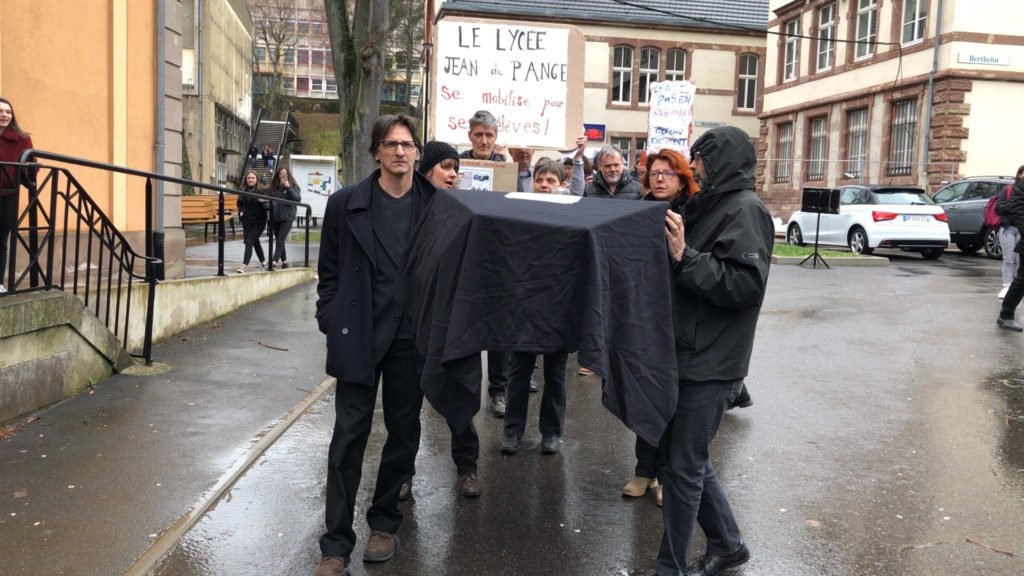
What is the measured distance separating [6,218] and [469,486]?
14.6 ft

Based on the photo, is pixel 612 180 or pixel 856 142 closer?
pixel 612 180

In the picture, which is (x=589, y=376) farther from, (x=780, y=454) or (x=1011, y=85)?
(x=1011, y=85)

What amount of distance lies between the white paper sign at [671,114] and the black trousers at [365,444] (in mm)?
13922

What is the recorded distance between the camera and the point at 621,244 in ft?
11.0

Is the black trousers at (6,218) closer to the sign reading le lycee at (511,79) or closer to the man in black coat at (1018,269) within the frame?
the sign reading le lycee at (511,79)

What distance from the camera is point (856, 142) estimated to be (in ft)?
99.8

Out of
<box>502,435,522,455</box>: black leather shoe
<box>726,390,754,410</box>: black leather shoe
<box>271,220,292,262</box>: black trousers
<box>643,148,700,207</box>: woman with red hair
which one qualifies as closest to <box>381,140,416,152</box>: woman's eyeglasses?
<box>643,148,700,207</box>: woman with red hair

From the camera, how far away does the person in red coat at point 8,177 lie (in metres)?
6.48

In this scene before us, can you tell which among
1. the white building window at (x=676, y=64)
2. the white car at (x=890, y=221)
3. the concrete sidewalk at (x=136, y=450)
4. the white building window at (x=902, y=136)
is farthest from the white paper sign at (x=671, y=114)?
the white building window at (x=676, y=64)

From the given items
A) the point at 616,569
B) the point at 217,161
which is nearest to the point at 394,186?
the point at 616,569

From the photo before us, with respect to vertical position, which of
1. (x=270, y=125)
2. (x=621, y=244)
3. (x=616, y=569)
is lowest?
(x=616, y=569)

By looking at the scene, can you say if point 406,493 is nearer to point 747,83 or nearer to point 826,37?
point 826,37

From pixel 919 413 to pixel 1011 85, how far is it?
73.5 ft

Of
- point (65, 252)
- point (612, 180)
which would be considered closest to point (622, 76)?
point (612, 180)
